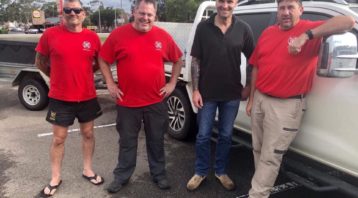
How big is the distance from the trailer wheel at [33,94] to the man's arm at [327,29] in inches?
212

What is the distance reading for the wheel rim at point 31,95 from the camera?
23.7 feet

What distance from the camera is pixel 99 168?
15.0ft

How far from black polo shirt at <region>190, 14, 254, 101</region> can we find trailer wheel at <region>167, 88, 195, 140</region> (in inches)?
54.6

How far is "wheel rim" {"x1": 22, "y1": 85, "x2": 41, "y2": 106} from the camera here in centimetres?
723

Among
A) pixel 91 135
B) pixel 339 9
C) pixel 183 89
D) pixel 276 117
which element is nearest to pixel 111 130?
pixel 183 89

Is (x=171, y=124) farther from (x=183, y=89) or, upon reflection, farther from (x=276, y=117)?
(x=276, y=117)

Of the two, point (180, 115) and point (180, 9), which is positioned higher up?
point (180, 9)

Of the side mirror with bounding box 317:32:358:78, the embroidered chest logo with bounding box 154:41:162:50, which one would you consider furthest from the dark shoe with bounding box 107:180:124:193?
the side mirror with bounding box 317:32:358:78

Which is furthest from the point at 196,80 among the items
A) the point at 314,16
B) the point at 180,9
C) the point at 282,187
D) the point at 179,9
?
the point at 179,9

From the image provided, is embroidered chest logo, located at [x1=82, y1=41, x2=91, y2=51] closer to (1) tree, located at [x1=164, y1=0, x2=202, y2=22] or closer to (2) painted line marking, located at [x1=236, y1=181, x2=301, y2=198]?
(2) painted line marking, located at [x1=236, y1=181, x2=301, y2=198]

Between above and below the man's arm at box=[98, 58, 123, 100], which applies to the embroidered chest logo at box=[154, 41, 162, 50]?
above

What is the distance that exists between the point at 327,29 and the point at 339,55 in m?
0.26

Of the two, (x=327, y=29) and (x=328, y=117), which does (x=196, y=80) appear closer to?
(x=328, y=117)

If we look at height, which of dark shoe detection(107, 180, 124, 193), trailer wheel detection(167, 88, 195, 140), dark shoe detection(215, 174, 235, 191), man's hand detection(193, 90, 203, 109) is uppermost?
man's hand detection(193, 90, 203, 109)
